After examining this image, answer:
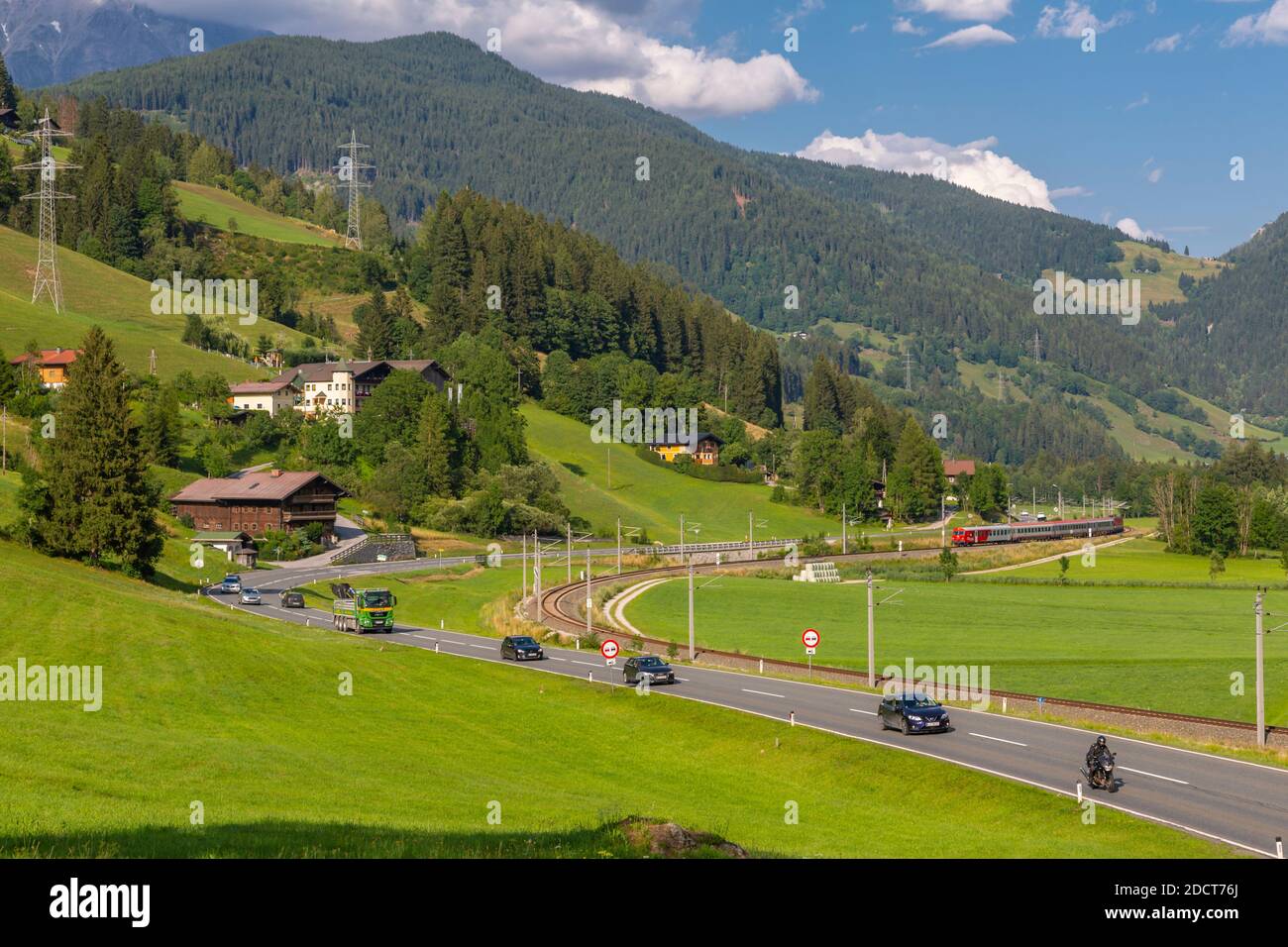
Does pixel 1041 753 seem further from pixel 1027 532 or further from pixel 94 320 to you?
pixel 94 320

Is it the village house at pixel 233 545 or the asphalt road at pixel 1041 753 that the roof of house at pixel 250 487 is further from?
the asphalt road at pixel 1041 753

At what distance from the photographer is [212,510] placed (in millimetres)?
123875

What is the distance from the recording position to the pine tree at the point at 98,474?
73312mm

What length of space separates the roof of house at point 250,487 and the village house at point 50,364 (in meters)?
→ 23.5

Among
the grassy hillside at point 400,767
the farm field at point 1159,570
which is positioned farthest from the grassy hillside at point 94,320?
the farm field at point 1159,570

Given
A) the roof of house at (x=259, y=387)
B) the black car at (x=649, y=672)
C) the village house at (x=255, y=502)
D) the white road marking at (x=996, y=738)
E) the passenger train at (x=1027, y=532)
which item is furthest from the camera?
the roof of house at (x=259, y=387)

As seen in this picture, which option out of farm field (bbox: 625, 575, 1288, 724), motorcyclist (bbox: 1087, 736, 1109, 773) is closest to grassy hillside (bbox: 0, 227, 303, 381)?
farm field (bbox: 625, 575, 1288, 724)

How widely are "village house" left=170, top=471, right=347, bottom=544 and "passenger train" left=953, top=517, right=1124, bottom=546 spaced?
8607 centimetres

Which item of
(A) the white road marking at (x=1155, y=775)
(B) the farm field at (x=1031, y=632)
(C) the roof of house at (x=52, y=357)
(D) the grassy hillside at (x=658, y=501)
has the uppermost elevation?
(C) the roof of house at (x=52, y=357)

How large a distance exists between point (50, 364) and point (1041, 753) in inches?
5270

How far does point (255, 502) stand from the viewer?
12312cm

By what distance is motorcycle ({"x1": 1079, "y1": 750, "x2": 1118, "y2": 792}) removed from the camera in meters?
34.0

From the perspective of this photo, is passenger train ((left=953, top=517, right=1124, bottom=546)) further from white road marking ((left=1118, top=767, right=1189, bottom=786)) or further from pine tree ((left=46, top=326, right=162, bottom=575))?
white road marking ((left=1118, top=767, right=1189, bottom=786))
